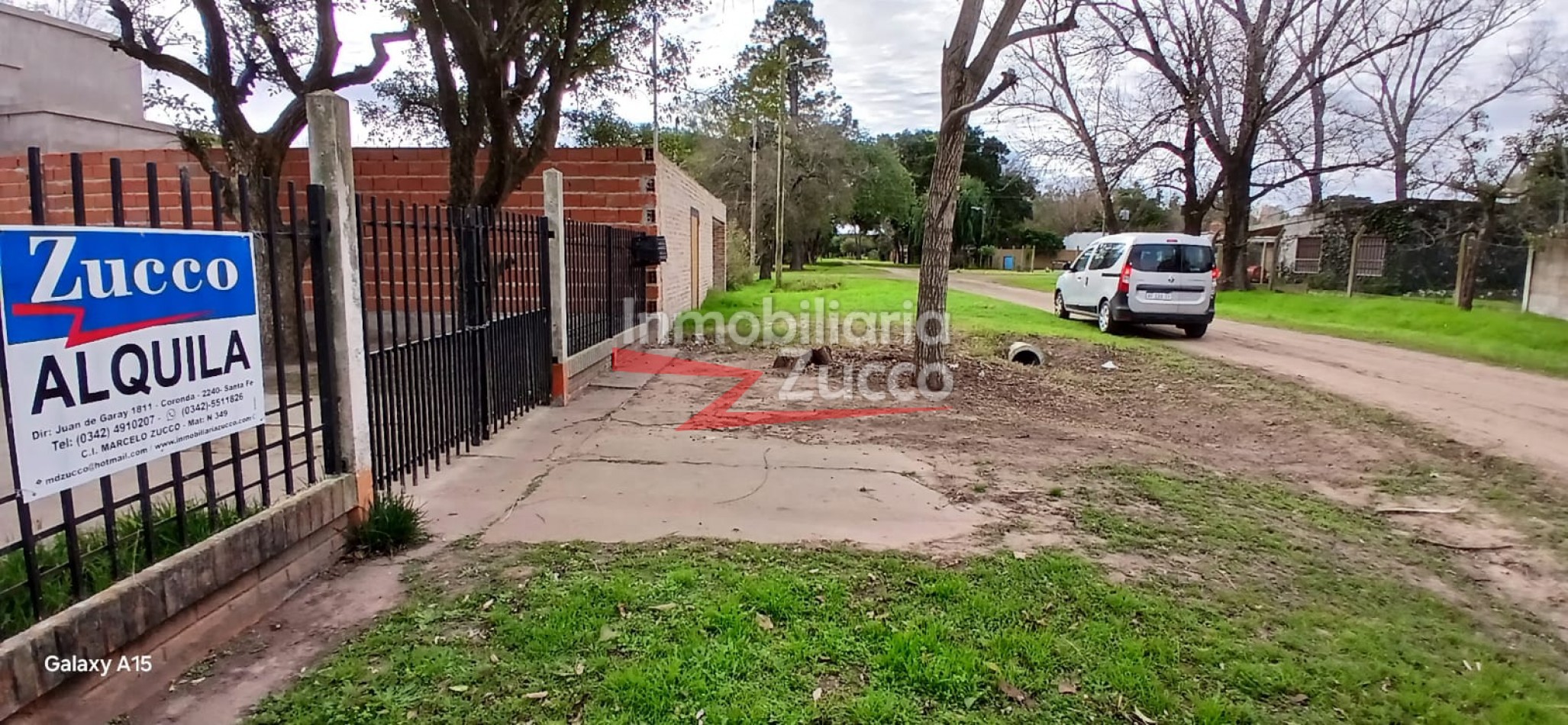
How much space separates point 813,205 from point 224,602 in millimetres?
34720

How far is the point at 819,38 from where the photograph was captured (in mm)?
44031

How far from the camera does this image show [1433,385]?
9.51m

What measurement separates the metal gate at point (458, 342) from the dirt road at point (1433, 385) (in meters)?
7.97

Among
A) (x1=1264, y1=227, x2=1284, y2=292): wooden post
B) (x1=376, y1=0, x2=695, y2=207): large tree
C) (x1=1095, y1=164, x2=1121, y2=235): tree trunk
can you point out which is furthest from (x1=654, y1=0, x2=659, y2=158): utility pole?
(x1=1264, y1=227, x2=1284, y2=292): wooden post

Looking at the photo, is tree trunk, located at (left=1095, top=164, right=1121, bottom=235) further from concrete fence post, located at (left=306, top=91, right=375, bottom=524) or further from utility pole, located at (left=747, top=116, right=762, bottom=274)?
concrete fence post, located at (left=306, top=91, right=375, bottom=524)

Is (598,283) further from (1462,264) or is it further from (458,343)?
(1462,264)

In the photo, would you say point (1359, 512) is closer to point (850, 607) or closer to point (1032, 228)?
point (850, 607)

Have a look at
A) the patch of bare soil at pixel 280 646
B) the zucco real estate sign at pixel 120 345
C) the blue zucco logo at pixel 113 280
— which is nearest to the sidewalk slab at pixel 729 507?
the patch of bare soil at pixel 280 646

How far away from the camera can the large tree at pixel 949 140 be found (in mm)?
8086

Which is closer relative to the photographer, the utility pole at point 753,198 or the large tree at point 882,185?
the utility pole at point 753,198

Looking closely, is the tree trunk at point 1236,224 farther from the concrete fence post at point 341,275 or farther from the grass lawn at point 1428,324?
the concrete fence post at point 341,275

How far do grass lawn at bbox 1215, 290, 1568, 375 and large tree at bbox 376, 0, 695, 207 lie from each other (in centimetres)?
1292

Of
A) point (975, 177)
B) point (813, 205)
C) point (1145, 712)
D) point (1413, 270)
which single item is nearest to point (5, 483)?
point (1145, 712)

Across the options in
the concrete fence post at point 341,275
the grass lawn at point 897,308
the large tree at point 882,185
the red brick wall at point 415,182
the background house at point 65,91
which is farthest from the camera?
the large tree at point 882,185
